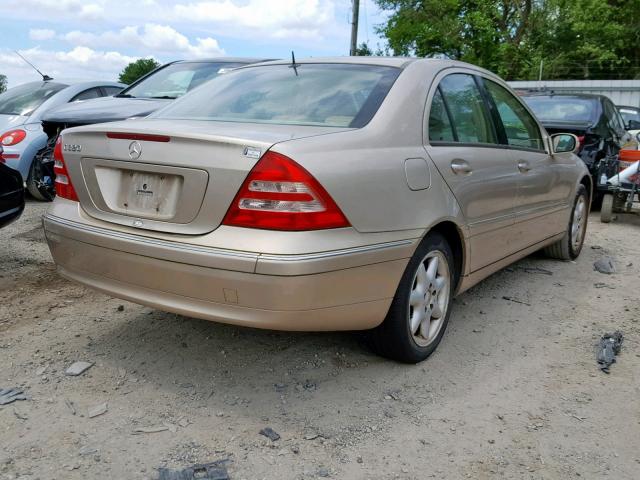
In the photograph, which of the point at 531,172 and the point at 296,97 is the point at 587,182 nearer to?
the point at 531,172

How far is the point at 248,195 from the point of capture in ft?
8.31

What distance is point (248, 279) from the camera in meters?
2.50

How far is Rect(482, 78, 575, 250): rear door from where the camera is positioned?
13.8ft

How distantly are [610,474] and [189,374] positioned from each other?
192 centimetres

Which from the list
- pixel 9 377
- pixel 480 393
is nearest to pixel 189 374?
pixel 9 377

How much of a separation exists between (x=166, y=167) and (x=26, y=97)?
6699 mm

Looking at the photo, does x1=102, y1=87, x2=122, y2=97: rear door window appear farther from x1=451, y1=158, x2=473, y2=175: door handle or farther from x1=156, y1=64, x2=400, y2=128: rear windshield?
x1=451, y1=158, x2=473, y2=175: door handle

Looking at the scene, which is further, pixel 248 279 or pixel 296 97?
pixel 296 97

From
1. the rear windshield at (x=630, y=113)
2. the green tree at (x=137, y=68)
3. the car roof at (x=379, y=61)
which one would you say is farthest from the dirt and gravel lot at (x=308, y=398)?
the green tree at (x=137, y=68)

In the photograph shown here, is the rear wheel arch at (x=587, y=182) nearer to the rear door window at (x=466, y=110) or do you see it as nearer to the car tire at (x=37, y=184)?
the rear door window at (x=466, y=110)

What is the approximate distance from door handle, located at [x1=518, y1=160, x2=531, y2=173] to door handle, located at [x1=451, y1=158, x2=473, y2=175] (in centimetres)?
85

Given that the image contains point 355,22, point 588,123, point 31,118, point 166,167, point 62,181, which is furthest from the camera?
point 355,22

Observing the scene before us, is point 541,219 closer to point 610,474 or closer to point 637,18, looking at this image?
point 610,474

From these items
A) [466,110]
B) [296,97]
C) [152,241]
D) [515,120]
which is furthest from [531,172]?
[152,241]
